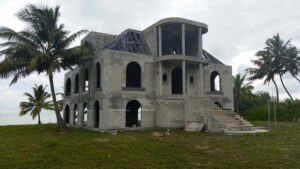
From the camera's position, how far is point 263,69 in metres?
38.6

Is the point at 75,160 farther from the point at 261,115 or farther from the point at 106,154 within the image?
the point at 261,115

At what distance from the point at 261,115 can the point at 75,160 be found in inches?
1242

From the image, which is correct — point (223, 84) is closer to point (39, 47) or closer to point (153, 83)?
point (153, 83)

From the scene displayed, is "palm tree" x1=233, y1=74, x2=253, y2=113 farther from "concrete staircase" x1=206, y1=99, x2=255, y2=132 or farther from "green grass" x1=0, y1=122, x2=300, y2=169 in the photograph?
"green grass" x1=0, y1=122, x2=300, y2=169

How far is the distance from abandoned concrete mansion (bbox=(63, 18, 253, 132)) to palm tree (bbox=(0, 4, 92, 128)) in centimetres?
269

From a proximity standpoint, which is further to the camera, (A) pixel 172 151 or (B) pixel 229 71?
(B) pixel 229 71

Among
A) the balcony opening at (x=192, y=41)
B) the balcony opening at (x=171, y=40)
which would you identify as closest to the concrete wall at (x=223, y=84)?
the balcony opening at (x=192, y=41)

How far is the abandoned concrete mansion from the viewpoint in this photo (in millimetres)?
20875

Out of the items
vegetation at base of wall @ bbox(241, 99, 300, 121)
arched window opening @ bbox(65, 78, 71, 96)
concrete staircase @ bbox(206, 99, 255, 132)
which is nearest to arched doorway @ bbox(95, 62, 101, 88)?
arched window opening @ bbox(65, 78, 71, 96)

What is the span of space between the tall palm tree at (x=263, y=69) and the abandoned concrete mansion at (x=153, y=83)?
13.0m

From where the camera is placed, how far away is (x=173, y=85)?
88.3ft

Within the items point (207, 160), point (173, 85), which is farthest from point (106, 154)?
point (173, 85)

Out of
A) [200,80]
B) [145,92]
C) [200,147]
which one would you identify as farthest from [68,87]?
[200,147]

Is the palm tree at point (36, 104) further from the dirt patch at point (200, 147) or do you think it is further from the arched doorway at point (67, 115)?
the dirt patch at point (200, 147)
